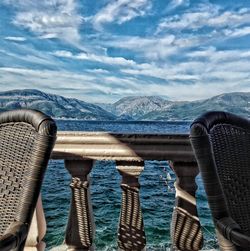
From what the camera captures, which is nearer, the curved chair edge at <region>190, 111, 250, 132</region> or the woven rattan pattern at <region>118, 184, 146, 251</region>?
the curved chair edge at <region>190, 111, 250, 132</region>

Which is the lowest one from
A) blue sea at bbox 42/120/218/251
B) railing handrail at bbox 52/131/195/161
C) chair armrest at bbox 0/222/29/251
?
chair armrest at bbox 0/222/29/251

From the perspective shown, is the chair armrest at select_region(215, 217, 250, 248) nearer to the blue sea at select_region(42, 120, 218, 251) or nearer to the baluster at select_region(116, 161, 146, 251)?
the baluster at select_region(116, 161, 146, 251)

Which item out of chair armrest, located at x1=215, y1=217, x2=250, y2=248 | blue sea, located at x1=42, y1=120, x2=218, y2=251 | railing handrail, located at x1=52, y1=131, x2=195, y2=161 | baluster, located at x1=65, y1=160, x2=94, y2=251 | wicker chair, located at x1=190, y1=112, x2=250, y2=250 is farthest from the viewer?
blue sea, located at x1=42, y1=120, x2=218, y2=251

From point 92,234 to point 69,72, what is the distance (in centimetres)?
14354

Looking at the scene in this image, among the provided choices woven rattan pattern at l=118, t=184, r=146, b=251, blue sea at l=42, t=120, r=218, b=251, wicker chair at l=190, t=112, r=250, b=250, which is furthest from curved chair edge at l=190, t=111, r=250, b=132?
blue sea at l=42, t=120, r=218, b=251

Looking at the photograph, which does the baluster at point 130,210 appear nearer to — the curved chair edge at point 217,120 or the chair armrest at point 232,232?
the curved chair edge at point 217,120

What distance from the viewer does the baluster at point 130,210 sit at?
2096mm

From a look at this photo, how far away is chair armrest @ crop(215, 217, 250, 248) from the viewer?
1.44 metres

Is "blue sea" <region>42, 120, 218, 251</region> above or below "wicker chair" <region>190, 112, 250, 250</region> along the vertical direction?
above

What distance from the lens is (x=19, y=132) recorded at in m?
1.89

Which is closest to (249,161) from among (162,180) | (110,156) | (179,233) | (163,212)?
(179,233)

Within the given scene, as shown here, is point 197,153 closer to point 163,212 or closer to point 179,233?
point 179,233

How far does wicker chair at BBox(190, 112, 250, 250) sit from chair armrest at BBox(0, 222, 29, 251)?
81 cm

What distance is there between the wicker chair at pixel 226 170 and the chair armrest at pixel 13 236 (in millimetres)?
808
